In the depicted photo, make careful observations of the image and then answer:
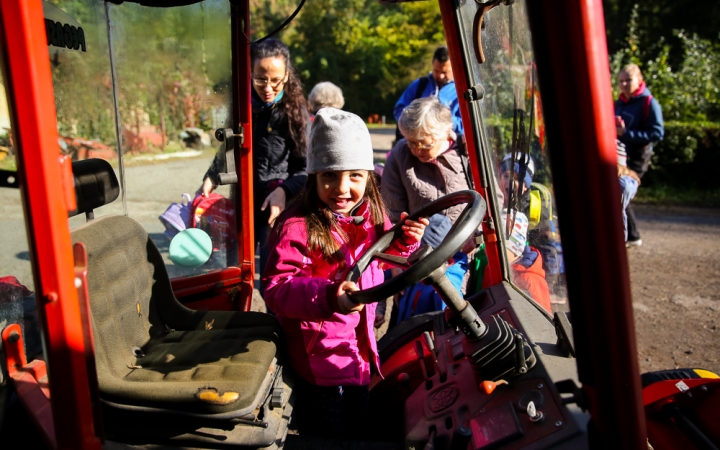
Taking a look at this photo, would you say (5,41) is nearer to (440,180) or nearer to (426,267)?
(426,267)

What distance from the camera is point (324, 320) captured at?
1.77 m

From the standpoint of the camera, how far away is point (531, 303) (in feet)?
6.31

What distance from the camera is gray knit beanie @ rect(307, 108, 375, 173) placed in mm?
1862

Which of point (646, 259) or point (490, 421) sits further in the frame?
point (646, 259)

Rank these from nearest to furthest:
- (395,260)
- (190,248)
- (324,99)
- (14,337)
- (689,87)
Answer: (14,337), (395,260), (190,248), (324,99), (689,87)

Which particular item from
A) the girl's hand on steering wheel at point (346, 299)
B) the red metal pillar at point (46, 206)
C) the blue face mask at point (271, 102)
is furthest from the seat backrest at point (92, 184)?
the blue face mask at point (271, 102)

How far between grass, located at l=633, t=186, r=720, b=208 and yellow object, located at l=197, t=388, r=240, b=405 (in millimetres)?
8246

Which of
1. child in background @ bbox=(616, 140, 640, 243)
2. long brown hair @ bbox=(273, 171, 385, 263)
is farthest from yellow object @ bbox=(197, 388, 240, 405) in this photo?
child in background @ bbox=(616, 140, 640, 243)

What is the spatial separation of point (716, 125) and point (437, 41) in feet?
37.2

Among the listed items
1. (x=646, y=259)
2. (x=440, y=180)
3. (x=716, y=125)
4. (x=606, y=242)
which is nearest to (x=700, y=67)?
(x=716, y=125)

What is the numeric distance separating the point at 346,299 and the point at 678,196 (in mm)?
8585

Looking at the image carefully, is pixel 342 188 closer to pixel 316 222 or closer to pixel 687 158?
pixel 316 222

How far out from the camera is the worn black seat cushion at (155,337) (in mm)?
1589

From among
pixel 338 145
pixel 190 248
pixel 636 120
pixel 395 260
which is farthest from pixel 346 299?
pixel 636 120
